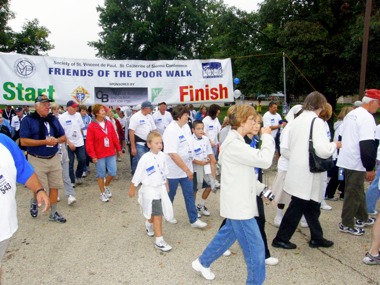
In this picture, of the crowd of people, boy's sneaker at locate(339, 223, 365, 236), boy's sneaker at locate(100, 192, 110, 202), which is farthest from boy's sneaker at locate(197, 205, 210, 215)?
boy's sneaker at locate(339, 223, 365, 236)

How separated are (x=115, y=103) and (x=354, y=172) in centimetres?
549

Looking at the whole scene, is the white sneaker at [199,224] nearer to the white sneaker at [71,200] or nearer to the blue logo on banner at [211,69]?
the white sneaker at [71,200]

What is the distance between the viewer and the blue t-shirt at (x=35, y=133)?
4762 mm

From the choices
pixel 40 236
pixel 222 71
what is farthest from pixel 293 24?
pixel 40 236

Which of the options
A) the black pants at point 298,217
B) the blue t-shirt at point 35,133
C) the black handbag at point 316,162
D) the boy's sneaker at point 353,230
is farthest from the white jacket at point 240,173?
the blue t-shirt at point 35,133

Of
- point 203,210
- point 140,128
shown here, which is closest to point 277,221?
point 203,210

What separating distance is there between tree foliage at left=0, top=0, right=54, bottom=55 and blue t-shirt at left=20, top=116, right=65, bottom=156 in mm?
27573

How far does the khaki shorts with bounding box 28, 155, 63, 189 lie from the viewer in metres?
4.90

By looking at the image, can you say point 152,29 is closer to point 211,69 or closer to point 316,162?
point 211,69

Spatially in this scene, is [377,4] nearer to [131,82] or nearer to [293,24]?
[293,24]

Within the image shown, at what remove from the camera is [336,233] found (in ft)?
15.0

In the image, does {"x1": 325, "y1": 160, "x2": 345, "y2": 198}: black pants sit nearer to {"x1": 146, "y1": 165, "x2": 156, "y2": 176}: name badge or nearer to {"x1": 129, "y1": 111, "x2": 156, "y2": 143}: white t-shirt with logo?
{"x1": 146, "y1": 165, "x2": 156, "y2": 176}: name badge

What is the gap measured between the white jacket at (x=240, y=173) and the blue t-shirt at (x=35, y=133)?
3.19 meters

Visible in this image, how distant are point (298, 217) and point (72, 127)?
16.6 feet
